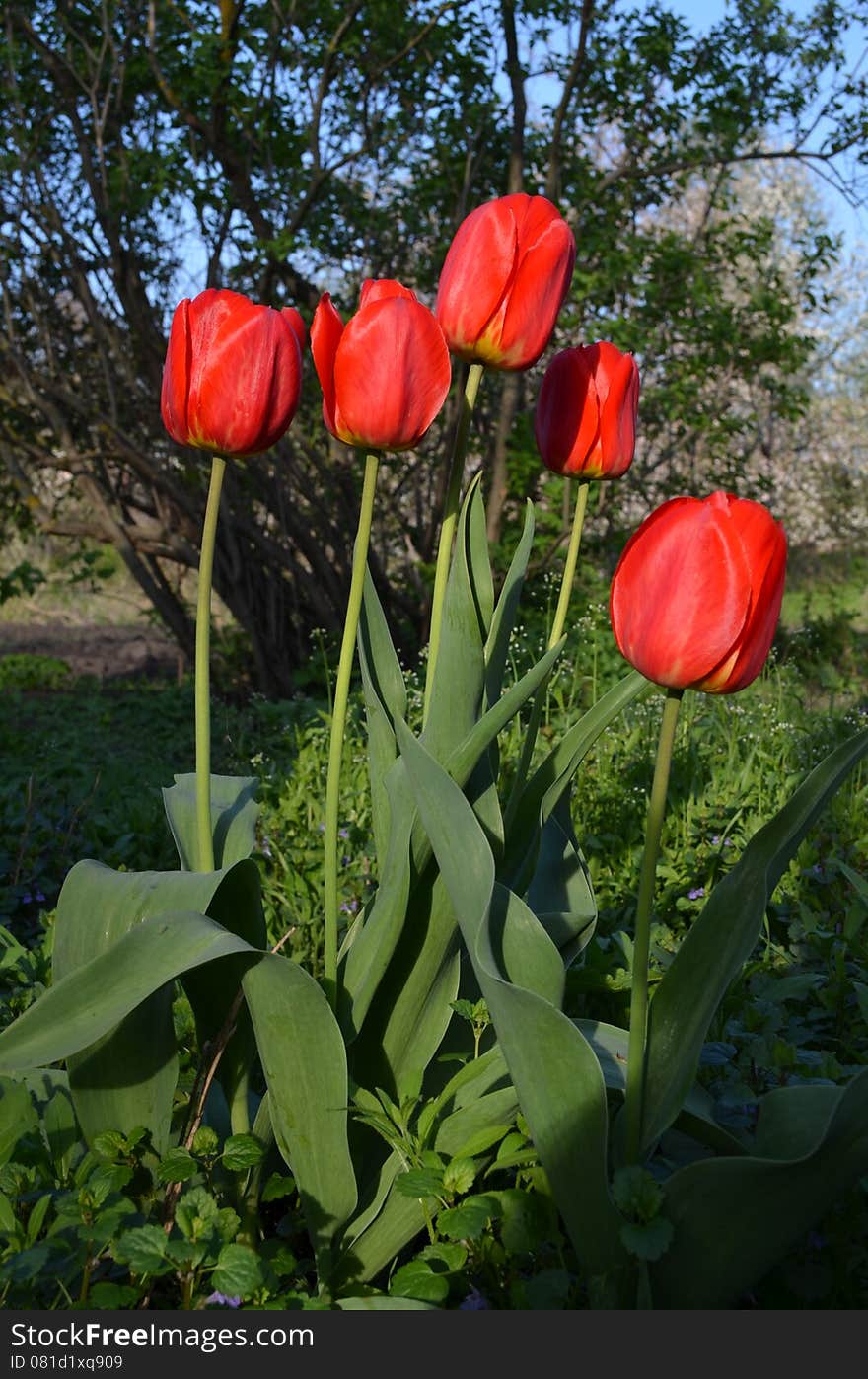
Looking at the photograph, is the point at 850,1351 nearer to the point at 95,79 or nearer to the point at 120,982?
the point at 120,982

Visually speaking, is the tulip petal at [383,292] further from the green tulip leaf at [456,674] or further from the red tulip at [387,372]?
the green tulip leaf at [456,674]

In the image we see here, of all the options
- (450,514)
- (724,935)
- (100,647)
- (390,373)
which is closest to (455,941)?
(724,935)

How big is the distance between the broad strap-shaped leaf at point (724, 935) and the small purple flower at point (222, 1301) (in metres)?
0.41

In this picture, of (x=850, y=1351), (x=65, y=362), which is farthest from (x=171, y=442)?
(x=850, y=1351)

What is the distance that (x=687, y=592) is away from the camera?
977 mm

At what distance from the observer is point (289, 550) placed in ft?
17.1

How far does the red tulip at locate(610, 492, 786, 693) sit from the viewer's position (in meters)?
0.97

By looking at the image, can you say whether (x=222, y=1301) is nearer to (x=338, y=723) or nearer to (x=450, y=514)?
(x=338, y=723)

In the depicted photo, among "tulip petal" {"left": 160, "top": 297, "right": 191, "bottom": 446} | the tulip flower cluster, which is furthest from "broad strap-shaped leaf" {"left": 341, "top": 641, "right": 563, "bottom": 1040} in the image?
"tulip petal" {"left": 160, "top": 297, "right": 191, "bottom": 446}

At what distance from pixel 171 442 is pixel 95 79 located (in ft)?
4.64

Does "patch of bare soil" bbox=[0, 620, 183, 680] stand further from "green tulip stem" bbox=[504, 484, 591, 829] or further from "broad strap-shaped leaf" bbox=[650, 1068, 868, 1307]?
"broad strap-shaped leaf" bbox=[650, 1068, 868, 1307]

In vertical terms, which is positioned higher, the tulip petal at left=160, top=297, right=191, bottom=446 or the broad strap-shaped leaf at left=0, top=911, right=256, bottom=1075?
the tulip petal at left=160, top=297, right=191, bottom=446

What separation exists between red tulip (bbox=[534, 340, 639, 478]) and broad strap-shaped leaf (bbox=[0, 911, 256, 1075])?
65cm

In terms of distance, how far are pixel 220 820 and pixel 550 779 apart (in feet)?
1.30
